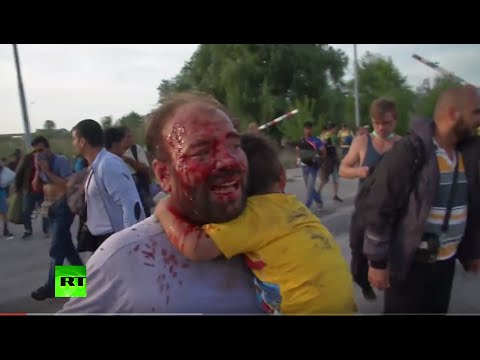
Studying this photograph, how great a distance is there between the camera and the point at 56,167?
168cm

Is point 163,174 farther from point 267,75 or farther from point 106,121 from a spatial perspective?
point 267,75

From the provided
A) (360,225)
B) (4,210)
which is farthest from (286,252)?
(4,210)

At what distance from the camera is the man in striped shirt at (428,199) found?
5.00ft

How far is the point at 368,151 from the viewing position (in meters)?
1.66

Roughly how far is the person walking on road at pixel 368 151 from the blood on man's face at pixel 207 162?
56 cm

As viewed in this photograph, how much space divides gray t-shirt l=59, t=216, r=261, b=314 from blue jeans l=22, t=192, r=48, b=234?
0.57 meters

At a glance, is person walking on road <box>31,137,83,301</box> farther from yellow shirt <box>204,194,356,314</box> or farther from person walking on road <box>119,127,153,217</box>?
yellow shirt <box>204,194,356,314</box>

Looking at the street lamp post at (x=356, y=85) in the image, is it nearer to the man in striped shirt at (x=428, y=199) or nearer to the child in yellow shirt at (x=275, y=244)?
the man in striped shirt at (x=428, y=199)

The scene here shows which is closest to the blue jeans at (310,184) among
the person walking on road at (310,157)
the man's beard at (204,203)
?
the person walking on road at (310,157)

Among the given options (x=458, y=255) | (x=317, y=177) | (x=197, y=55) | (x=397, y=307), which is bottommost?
(x=397, y=307)
